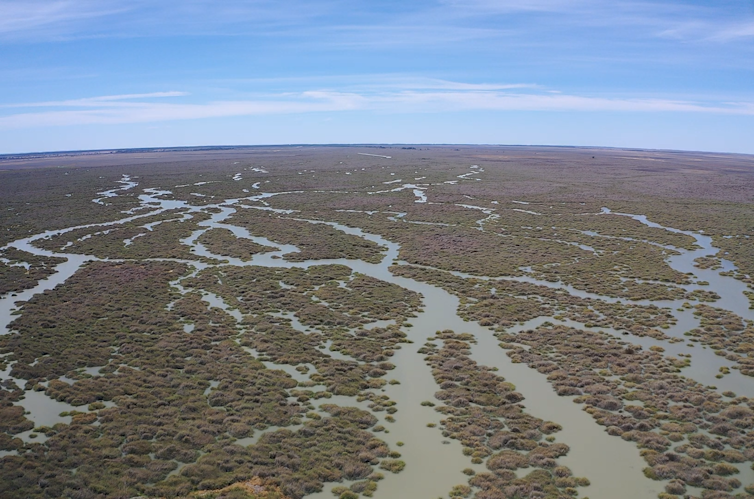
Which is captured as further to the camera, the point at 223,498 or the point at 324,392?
the point at 324,392

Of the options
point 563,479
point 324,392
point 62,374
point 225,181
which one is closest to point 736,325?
point 563,479

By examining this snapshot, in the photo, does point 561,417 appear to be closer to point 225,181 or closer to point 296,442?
point 296,442

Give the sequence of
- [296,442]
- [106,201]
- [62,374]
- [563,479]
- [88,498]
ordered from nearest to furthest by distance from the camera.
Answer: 1. [88,498]
2. [563,479]
3. [296,442]
4. [62,374]
5. [106,201]

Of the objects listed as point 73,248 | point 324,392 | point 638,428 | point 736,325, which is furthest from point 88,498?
point 73,248

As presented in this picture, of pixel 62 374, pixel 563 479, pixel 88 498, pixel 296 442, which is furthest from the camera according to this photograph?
pixel 62 374

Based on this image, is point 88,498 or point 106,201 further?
point 106,201

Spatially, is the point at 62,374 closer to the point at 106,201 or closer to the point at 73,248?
the point at 73,248

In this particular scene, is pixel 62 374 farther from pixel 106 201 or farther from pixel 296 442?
pixel 106 201

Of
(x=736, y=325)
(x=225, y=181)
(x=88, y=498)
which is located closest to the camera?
(x=88, y=498)

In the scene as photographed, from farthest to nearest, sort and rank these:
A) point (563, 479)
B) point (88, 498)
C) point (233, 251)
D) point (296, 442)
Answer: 1. point (233, 251)
2. point (296, 442)
3. point (563, 479)
4. point (88, 498)
